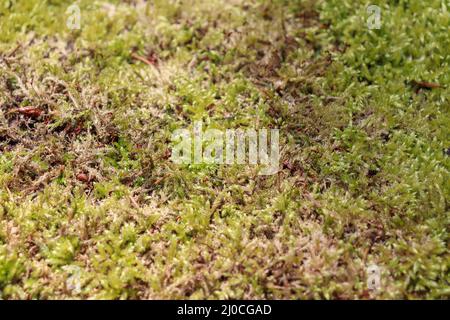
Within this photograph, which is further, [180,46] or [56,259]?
[180,46]

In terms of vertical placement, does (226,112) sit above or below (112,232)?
above

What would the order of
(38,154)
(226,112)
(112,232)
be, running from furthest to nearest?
(226,112) < (38,154) < (112,232)

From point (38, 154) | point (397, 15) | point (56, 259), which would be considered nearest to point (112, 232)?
point (56, 259)

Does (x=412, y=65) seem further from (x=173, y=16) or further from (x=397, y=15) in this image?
(x=173, y=16)

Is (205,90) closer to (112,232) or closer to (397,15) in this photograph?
(112,232)
